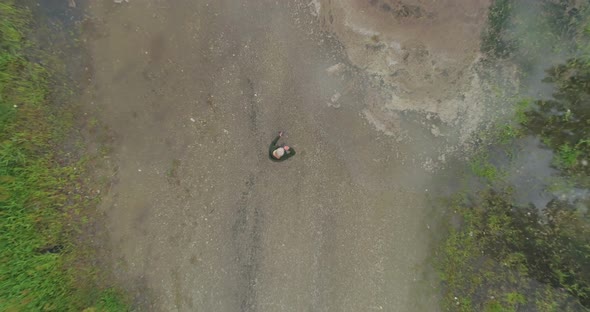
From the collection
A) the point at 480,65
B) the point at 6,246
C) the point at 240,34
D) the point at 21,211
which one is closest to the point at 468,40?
the point at 480,65

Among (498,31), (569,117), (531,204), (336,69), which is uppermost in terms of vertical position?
(498,31)

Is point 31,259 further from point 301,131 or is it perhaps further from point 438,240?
point 438,240

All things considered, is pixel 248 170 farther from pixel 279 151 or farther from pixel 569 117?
pixel 569 117

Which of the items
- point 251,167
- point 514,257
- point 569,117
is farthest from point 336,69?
Answer: point 514,257

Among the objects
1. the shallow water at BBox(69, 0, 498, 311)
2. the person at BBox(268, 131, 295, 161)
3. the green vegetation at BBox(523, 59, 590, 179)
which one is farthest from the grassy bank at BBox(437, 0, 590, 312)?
the person at BBox(268, 131, 295, 161)

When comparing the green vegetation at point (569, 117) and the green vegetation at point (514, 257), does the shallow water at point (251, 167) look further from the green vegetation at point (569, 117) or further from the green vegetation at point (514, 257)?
the green vegetation at point (569, 117)
